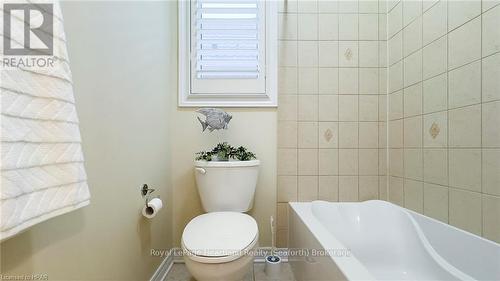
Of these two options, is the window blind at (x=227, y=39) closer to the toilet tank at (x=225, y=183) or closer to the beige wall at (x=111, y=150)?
the beige wall at (x=111, y=150)

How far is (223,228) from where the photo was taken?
46.2 inches

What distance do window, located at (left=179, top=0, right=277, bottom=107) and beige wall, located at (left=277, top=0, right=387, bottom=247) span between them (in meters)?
0.15

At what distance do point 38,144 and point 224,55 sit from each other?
4.66 feet

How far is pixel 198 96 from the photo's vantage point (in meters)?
1.76

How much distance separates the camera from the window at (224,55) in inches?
69.4

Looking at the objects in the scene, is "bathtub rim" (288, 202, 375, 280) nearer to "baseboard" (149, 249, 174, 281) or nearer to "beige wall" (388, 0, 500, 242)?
"beige wall" (388, 0, 500, 242)

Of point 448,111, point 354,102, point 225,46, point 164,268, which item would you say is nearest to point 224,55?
point 225,46

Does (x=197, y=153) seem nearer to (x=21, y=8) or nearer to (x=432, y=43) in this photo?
(x=21, y=8)

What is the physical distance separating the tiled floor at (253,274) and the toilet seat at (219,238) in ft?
1.59

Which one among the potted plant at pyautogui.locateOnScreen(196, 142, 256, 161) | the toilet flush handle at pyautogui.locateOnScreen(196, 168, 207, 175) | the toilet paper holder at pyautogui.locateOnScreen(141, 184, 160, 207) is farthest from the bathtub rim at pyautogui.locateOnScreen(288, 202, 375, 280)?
the toilet paper holder at pyautogui.locateOnScreen(141, 184, 160, 207)

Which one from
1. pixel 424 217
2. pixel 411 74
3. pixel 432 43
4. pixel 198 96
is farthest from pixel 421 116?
pixel 198 96

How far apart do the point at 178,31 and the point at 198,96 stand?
1.57ft

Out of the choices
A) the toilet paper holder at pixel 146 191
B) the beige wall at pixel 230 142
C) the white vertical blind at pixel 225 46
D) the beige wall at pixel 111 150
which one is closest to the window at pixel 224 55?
the white vertical blind at pixel 225 46

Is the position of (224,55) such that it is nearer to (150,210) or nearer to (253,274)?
(150,210)
